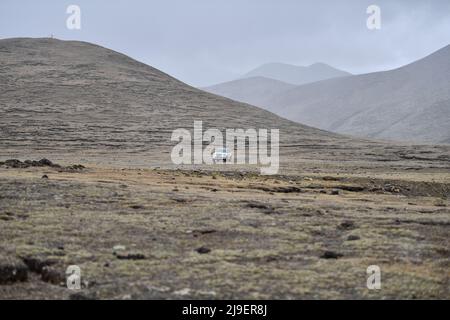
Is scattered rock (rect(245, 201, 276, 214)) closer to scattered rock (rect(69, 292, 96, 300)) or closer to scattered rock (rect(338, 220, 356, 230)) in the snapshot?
scattered rock (rect(338, 220, 356, 230))

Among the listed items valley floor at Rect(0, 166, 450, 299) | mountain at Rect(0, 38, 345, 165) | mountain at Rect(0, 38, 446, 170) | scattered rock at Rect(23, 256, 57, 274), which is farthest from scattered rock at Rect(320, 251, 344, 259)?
mountain at Rect(0, 38, 345, 165)

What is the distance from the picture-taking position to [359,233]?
63.0 ft

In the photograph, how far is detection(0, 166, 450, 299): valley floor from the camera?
42.8 ft

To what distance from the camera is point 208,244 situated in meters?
17.2

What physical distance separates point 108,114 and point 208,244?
3536 inches

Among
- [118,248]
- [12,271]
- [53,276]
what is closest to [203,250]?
[118,248]

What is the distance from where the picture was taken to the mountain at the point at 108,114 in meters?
78.0

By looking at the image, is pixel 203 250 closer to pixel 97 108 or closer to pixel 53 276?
pixel 53 276

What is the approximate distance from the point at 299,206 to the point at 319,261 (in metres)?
9.72

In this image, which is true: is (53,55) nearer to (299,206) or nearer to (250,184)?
(250,184)

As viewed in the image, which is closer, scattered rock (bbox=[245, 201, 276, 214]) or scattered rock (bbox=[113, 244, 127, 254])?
scattered rock (bbox=[113, 244, 127, 254])

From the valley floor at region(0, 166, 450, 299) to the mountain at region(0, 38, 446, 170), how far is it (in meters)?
36.0

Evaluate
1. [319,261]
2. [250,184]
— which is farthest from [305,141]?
[319,261]

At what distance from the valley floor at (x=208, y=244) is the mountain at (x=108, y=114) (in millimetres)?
35974
